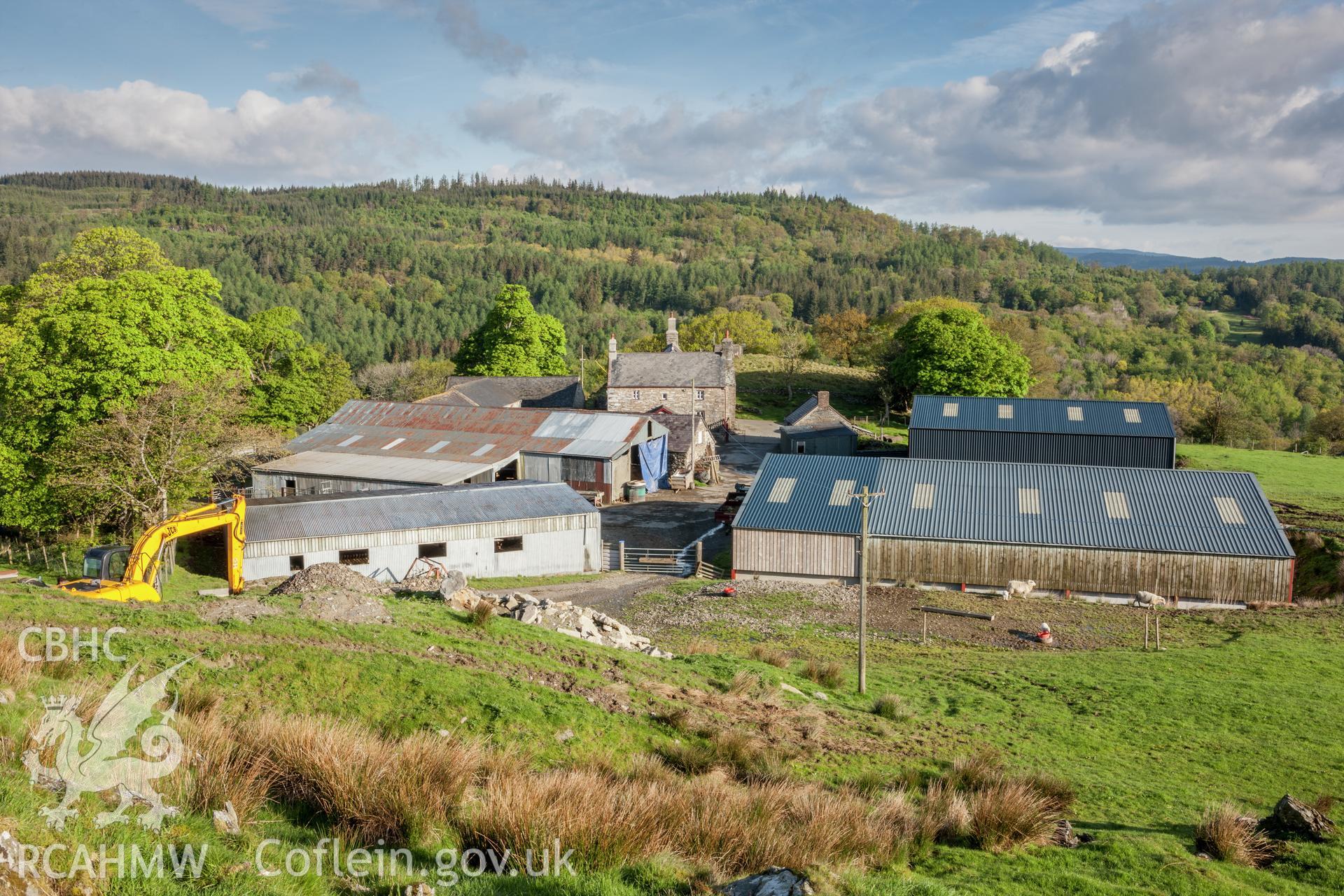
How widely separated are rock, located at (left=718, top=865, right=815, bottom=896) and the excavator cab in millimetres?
21053

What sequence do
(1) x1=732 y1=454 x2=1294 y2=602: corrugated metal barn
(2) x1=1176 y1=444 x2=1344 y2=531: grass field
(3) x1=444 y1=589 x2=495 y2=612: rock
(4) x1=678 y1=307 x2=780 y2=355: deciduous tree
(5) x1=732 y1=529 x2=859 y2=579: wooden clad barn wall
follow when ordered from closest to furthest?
(3) x1=444 y1=589 x2=495 y2=612: rock → (1) x1=732 y1=454 x2=1294 y2=602: corrugated metal barn → (5) x1=732 y1=529 x2=859 y2=579: wooden clad barn wall → (2) x1=1176 y1=444 x2=1344 y2=531: grass field → (4) x1=678 y1=307 x2=780 y2=355: deciduous tree

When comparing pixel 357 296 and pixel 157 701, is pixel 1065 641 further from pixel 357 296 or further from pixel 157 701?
pixel 357 296

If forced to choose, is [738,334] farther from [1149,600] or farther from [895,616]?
[895,616]

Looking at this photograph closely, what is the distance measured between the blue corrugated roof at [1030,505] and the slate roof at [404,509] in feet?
27.2

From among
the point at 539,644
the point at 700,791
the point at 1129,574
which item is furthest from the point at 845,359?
the point at 700,791

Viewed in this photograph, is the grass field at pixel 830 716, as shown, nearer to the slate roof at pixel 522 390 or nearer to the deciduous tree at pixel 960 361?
the deciduous tree at pixel 960 361

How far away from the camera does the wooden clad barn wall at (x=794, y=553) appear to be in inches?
1216

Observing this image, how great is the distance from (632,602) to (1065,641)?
13893 millimetres

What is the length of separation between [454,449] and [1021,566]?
30006 millimetres

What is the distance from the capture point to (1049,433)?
4506 centimetres

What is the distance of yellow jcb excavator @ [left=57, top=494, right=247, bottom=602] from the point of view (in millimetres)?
20859

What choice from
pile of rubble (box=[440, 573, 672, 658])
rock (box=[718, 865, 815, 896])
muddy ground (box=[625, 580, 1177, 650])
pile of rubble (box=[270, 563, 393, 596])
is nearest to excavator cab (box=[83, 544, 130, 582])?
pile of rubble (box=[270, 563, 393, 596])

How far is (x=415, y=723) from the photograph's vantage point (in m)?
12.6

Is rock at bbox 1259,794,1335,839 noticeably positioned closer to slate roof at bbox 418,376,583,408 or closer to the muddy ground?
the muddy ground
